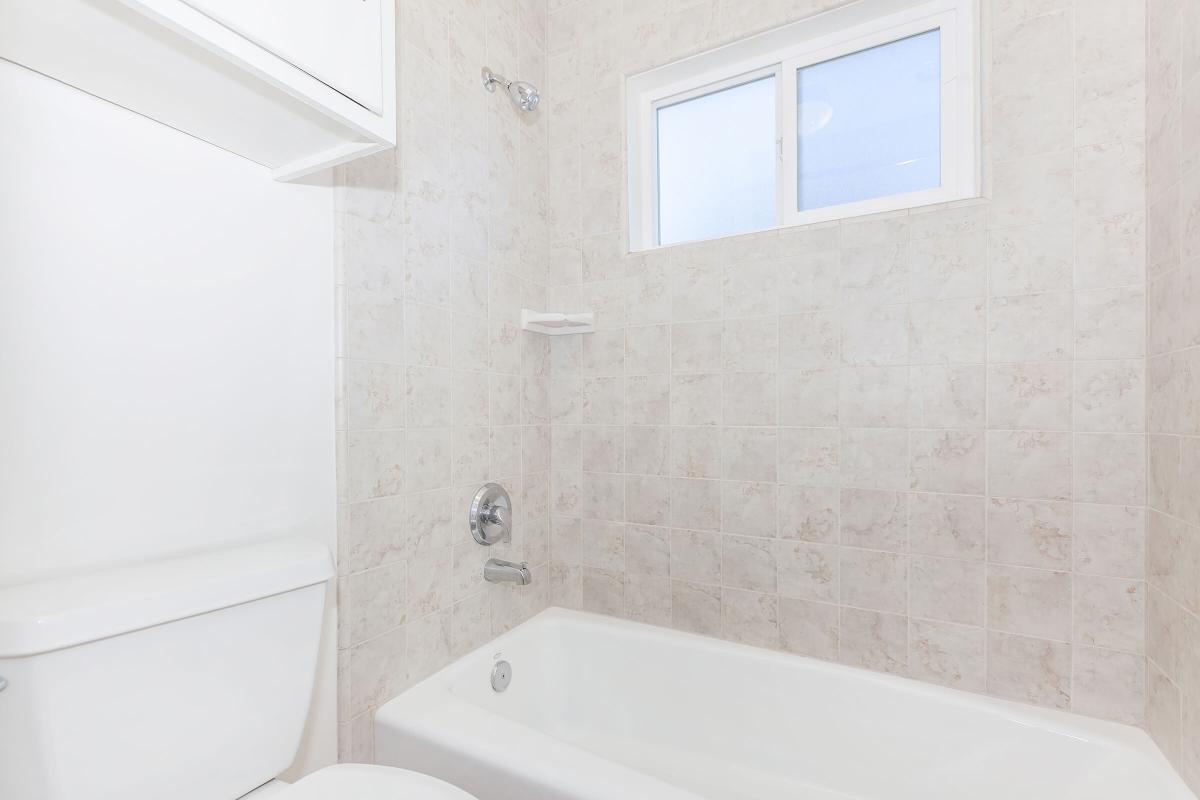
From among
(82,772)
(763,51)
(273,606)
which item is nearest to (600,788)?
(273,606)

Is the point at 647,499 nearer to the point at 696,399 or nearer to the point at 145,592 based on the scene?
the point at 696,399

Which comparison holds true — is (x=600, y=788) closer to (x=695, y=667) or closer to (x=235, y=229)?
(x=695, y=667)

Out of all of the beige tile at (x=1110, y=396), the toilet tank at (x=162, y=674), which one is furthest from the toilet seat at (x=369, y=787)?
the beige tile at (x=1110, y=396)

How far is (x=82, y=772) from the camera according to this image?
0.73 metres

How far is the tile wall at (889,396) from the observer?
128cm

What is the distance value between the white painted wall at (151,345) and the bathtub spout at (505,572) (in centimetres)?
49

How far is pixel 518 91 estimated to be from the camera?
5.66ft

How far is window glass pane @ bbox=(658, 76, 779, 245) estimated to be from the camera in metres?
1.77

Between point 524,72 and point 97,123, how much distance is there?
1303mm

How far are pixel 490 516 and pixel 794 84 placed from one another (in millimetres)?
1561

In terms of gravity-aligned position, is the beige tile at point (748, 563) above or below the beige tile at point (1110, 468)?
below

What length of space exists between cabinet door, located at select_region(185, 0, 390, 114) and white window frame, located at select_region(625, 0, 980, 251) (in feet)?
3.43

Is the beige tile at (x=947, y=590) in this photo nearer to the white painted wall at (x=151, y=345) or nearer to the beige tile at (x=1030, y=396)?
the beige tile at (x=1030, y=396)

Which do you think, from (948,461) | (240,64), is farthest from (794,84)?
(240,64)
